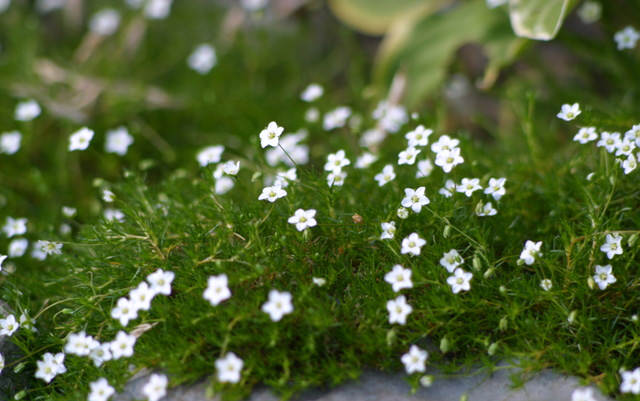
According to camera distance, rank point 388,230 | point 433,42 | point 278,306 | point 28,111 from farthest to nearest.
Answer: point 433,42 < point 28,111 < point 388,230 < point 278,306

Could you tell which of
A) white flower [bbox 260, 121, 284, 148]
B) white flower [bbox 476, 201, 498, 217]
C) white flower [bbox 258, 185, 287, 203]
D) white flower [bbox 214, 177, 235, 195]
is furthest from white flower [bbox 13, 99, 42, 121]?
white flower [bbox 476, 201, 498, 217]

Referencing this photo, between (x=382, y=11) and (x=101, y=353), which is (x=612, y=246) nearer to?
(x=101, y=353)

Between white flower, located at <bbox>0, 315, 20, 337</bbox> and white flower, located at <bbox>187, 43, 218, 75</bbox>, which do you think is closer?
white flower, located at <bbox>0, 315, 20, 337</bbox>

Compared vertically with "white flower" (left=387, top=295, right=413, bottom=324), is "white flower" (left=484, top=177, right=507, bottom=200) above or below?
above

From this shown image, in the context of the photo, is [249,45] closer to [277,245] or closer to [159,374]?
[277,245]

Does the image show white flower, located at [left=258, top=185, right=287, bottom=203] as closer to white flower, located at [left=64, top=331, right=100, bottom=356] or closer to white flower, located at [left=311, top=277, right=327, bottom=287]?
white flower, located at [left=311, top=277, right=327, bottom=287]

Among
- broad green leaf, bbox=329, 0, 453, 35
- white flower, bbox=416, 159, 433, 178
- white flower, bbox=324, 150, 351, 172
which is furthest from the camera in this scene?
broad green leaf, bbox=329, 0, 453, 35

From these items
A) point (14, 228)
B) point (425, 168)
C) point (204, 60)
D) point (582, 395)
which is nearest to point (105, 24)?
point (204, 60)
